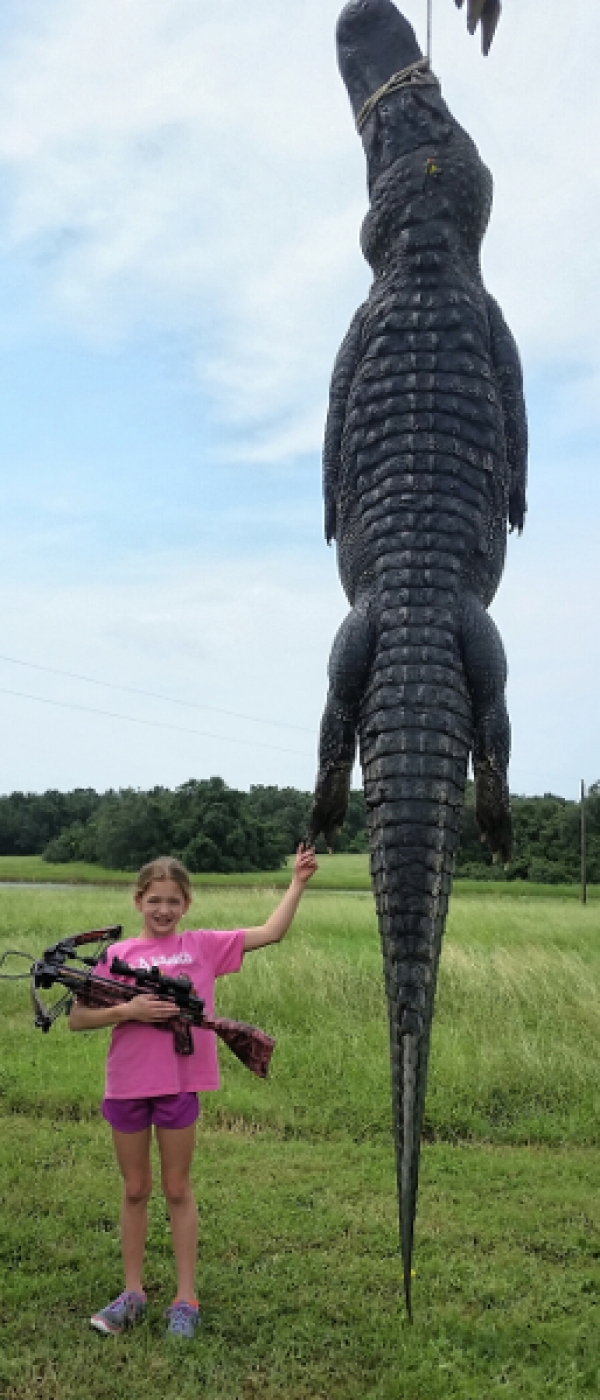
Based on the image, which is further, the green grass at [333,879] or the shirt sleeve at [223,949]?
the green grass at [333,879]

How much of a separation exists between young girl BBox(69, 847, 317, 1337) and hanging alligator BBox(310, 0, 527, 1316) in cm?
53

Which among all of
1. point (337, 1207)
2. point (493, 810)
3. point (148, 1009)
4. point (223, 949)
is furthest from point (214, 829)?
point (493, 810)

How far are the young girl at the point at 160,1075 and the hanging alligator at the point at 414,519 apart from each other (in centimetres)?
53

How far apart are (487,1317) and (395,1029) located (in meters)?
1.51

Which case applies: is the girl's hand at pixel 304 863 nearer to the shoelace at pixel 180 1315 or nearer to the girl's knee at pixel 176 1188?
the girl's knee at pixel 176 1188

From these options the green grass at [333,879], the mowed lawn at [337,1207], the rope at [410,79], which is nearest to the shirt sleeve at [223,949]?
the mowed lawn at [337,1207]

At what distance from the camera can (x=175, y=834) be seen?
16.6 metres

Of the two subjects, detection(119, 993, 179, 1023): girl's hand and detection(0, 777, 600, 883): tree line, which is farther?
detection(0, 777, 600, 883): tree line

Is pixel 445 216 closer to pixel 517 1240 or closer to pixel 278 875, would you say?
pixel 517 1240

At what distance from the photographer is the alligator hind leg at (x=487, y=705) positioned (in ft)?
9.80

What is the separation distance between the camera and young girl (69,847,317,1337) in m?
3.32

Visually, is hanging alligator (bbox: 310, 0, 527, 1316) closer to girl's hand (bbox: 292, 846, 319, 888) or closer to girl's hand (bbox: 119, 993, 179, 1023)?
girl's hand (bbox: 292, 846, 319, 888)

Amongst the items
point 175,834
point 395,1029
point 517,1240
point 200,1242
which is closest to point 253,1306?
point 200,1242

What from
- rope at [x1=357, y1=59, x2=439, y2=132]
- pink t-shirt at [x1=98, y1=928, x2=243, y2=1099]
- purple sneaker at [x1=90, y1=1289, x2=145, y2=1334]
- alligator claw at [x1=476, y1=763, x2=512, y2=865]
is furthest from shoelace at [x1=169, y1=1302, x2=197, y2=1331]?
rope at [x1=357, y1=59, x2=439, y2=132]
